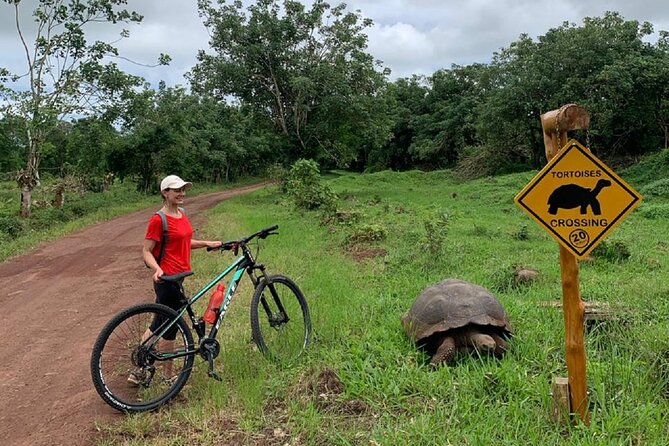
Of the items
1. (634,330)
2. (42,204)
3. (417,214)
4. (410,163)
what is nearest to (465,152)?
(410,163)

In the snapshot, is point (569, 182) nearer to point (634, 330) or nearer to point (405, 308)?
point (634, 330)

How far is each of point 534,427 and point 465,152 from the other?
34.7m

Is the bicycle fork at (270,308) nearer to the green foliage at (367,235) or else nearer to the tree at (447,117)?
the green foliage at (367,235)

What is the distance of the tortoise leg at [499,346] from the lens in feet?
14.1

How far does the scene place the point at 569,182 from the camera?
312cm

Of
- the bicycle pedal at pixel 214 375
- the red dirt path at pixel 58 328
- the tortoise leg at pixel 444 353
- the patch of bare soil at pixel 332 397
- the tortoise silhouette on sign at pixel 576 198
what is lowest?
the red dirt path at pixel 58 328

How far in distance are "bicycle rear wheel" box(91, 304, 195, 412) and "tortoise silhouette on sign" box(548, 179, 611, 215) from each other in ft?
9.20

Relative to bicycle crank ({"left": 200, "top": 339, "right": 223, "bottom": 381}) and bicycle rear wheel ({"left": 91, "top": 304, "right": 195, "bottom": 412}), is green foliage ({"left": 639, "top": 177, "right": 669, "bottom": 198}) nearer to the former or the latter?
bicycle crank ({"left": 200, "top": 339, "right": 223, "bottom": 381})

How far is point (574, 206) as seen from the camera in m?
3.13

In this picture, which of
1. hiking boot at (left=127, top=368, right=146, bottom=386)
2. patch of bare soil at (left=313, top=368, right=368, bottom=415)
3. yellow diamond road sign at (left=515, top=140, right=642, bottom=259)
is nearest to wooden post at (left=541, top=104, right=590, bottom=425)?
yellow diamond road sign at (left=515, top=140, right=642, bottom=259)

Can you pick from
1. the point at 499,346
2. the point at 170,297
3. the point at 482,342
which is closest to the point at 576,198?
the point at 482,342

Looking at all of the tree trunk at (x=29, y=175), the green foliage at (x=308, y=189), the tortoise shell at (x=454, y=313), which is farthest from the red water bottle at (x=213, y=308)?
the tree trunk at (x=29, y=175)

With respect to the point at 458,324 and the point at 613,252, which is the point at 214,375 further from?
the point at 613,252

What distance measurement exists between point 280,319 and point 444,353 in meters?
1.49
